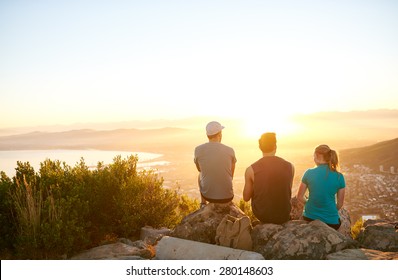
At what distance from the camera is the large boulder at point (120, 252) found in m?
6.79

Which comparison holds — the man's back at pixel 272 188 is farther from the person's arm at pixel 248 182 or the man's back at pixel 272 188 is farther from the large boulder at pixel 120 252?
the large boulder at pixel 120 252

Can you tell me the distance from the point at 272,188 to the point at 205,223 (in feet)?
4.35

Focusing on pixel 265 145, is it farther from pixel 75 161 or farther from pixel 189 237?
pixel 75 161

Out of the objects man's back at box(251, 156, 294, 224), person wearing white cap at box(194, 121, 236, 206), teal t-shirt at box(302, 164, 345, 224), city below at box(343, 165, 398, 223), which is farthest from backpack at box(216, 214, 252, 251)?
city below at box(343, 165, 398, 223)

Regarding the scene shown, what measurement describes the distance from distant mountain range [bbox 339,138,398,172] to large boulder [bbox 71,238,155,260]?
4138 cm

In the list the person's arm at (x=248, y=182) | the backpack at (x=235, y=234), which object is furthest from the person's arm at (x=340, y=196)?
the backpack at (x=235, y=234)

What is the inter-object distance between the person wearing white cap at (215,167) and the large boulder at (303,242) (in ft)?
3.75

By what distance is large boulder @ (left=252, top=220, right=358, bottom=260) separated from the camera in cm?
611

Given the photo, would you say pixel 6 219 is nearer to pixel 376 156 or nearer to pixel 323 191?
pixel 323 191

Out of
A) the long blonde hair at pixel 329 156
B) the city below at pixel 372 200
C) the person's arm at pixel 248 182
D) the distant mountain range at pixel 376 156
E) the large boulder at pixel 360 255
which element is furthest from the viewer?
the distant mountain range at pixel 376 156

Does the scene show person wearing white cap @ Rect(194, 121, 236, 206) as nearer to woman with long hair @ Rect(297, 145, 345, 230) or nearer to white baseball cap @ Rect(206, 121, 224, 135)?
white baseball cap @ Rect(206, 121, 224, 135)

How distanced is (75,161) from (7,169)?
4.54 feet
